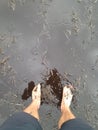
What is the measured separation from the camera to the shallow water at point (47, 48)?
510 centimetres

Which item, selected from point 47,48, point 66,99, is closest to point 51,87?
point 66,99

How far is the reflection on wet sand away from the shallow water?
7 cm

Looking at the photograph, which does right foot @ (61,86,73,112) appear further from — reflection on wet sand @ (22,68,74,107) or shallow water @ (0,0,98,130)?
shallow water @ (0,0,98,130)

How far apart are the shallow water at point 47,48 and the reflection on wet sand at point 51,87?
0.22 ft

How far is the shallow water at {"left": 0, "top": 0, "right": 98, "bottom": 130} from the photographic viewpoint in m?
5.10

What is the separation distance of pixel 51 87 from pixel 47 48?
675 mm

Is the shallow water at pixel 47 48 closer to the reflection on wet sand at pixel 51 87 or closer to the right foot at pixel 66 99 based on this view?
the reflection on wet sand at pixel 51 87

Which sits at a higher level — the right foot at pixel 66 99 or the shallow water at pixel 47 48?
the shallow water at pixel 47 48

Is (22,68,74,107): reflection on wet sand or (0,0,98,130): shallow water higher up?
(0,0,98,130): shallow water

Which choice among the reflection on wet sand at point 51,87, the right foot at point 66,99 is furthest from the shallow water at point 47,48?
the right foot at point 66,99

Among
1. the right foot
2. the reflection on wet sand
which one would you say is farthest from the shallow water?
the right foot

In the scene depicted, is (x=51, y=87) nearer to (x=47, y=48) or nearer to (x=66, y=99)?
(x=66, y=99)

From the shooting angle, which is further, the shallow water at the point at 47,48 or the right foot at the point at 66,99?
the shallow water at the point at 47,48

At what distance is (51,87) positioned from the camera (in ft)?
16.7
